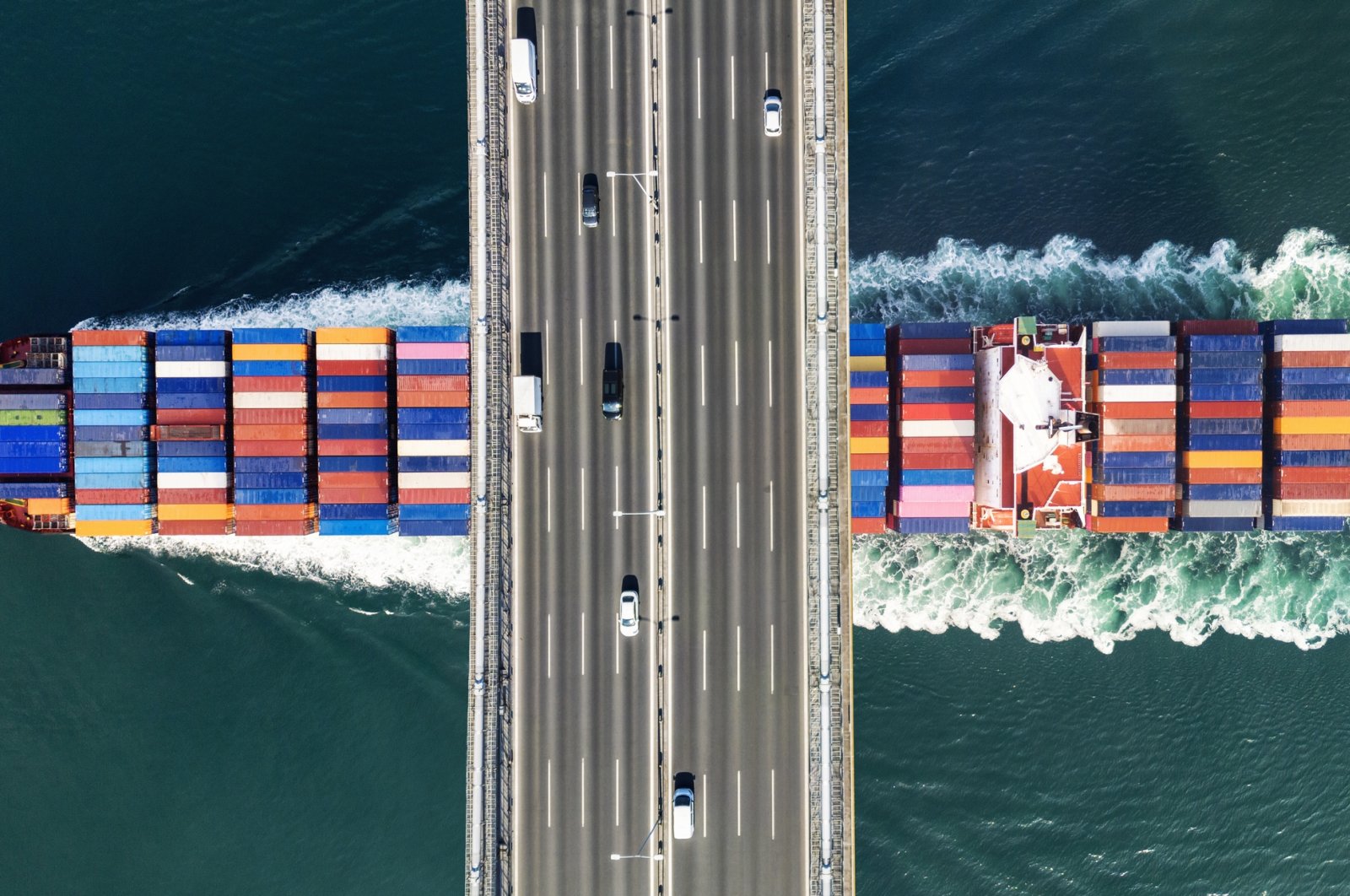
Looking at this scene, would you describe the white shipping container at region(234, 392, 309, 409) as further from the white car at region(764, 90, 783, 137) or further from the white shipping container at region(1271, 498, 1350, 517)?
the white shipping container at region(1271, 498, 1350, 517)

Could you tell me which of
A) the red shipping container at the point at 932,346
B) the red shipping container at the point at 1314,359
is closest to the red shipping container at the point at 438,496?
the red shipping container at the point at 932,346

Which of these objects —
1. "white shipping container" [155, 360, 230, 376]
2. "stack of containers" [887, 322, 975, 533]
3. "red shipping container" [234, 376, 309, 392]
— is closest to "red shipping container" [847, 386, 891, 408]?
"stack of containers" [887, 322, 975, 533]

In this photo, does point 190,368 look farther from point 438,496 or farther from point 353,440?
point 438,496

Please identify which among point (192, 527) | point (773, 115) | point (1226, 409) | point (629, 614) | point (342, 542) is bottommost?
point (629, 614)

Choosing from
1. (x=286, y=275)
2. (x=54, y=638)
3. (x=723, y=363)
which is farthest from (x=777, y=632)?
(x=54, y=638)

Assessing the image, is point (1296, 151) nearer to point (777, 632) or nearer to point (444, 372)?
point (777, 632)

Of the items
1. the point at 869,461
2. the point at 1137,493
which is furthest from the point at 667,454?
the point at 1137,493

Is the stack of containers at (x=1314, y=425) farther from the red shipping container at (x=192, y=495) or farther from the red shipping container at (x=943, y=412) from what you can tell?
the red shipping container at (x=192, y=495)
